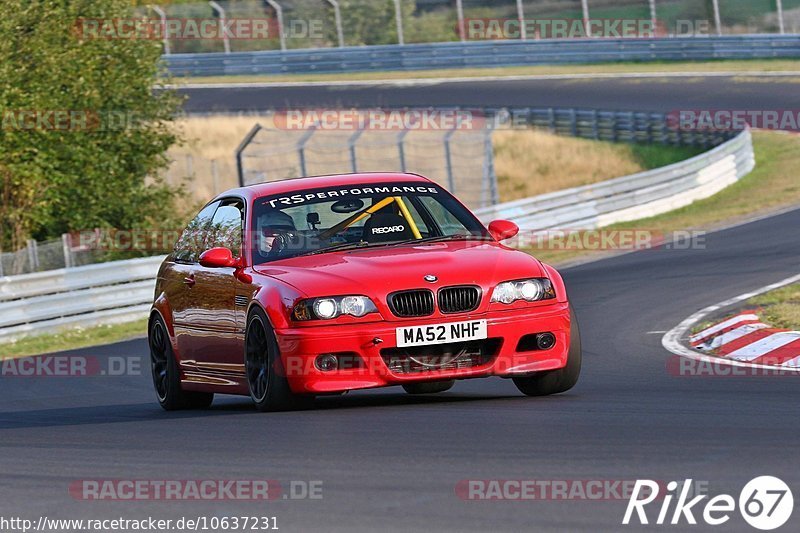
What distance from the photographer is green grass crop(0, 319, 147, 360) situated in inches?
730

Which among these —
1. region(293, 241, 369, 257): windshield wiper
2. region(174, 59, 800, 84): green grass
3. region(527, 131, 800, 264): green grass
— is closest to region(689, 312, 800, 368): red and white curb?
region(293, 241, 369, 257): windshield wiper

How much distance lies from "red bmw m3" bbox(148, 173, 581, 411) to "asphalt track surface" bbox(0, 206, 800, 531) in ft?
0.79

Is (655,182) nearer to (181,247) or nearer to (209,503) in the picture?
(181,247)

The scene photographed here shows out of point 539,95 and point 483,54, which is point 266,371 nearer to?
point 539,95

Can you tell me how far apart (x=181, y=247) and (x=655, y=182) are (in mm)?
17058

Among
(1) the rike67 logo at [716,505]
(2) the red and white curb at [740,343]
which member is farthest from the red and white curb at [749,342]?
(1) the rike67 logo at [716,505]

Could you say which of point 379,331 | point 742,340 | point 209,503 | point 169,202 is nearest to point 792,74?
point 169,202

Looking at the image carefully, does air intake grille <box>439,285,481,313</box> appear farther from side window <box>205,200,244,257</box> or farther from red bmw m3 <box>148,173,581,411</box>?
side window <box>205,200,244,257</box>

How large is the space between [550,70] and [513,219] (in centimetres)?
2392

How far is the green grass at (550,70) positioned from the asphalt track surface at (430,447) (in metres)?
32.3

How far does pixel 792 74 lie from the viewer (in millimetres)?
41344

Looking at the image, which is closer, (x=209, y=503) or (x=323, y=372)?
(x=209, y=503)

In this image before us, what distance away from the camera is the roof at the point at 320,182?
1010 centimetres

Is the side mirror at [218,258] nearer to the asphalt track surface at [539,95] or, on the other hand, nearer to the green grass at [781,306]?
the green grass at [781,306]
